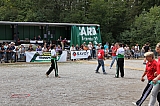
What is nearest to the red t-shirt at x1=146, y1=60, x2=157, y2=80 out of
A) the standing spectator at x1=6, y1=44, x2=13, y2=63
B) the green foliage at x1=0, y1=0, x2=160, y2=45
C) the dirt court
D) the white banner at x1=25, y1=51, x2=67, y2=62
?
the dirt court

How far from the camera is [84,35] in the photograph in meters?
33.6

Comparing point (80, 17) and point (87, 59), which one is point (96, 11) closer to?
point (80, 17)

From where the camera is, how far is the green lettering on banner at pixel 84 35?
109 feet

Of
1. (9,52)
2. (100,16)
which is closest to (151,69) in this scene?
(9,52)

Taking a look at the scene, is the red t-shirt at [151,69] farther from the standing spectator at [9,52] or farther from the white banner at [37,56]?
the white banner at [37,56]

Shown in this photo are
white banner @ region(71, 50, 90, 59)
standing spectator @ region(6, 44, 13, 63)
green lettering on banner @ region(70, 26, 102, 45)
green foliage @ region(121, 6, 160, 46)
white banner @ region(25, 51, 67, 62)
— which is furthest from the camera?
green foliage @ region(121, 6, 160, 46)

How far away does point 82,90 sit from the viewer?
11.6m

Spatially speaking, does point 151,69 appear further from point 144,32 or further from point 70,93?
point 144,32

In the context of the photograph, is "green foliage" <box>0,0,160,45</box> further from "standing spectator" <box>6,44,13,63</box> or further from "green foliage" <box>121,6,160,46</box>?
"standing spectator" <box>6,44,13,63</box>

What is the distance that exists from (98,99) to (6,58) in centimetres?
1741

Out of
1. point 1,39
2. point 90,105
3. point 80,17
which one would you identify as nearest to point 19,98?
point 90,105

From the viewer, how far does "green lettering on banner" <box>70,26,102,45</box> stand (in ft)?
109

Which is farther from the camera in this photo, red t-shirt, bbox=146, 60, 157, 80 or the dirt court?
the dirt court

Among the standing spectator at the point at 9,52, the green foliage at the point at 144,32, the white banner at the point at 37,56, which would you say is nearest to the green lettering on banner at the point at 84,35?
the white banner at the point at 37,56
